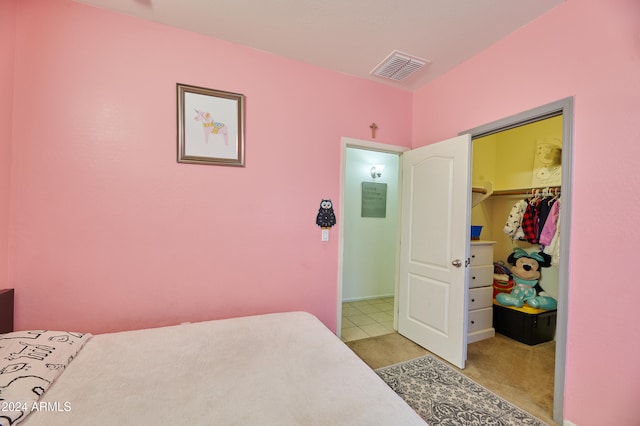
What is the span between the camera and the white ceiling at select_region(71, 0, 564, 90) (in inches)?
67.1

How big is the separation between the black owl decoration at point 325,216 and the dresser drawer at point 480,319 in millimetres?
1746

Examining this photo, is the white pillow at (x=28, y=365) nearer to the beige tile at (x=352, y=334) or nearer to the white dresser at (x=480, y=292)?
the beige tile at (x=352, y=334)

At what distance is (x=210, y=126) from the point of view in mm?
2043

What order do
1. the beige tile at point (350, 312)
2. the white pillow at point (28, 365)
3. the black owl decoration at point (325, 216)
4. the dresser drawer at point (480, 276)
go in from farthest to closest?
the beige tile at point (350, 312) → the dresser drawer at point (480, 276) → the black owl decoration at point (325, 216) → the white pillow at point (28, 365)

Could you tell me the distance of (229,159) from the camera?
6.85 ft

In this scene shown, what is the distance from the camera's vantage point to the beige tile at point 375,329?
2.83 m

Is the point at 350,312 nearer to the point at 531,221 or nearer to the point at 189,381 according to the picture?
the point at 531,221

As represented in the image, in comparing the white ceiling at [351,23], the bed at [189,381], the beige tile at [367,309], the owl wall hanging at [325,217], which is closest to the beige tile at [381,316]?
the beige tile at [367,309]

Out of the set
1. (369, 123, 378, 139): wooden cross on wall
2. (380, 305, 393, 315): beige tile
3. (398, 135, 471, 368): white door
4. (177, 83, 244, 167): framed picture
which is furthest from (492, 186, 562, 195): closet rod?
(177, 83, 244, 167): framed picture

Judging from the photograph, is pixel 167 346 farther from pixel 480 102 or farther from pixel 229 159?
pixel 480 102

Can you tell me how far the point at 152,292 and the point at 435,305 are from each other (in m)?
2.38

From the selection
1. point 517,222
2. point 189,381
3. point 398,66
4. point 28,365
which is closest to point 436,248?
point 517,222

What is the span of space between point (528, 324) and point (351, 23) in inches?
125

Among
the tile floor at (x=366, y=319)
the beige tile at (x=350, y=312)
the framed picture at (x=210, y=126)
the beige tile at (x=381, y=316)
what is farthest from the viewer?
the beige tile at (x=350, y=312)
